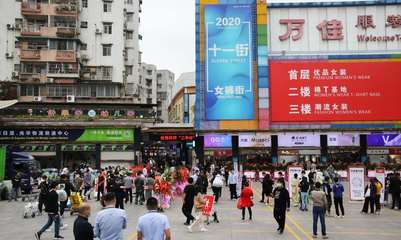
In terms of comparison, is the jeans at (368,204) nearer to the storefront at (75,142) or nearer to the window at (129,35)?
the storefront at (75,142)

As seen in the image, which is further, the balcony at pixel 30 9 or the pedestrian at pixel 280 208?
the balcony at pixel 30 9

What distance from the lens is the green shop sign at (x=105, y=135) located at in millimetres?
50013

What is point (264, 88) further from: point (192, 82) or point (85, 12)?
point (192, 82)

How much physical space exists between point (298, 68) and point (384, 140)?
12.2m

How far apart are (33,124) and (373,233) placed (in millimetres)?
39991

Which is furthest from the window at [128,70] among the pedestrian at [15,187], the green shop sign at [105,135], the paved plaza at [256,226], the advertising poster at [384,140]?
the paved plaza at [256,226]

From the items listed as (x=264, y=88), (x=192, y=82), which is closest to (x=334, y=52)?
(x=264, y=88)

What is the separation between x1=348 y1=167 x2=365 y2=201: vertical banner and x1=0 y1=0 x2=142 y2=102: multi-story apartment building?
35.1 metres

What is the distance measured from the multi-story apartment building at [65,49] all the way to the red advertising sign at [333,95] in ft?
65.2

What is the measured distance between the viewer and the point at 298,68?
44562 mm

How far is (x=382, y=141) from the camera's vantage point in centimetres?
4947

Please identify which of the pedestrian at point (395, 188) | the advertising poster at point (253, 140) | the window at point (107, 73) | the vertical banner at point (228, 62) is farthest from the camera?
the window at point (107, 73)

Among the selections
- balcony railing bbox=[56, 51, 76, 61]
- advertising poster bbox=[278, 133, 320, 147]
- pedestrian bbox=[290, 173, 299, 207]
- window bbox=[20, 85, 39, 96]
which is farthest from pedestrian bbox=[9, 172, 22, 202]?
window bbox=[20, 85, 39, 96]

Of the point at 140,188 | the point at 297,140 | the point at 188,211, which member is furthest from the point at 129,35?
the point at 188,211
